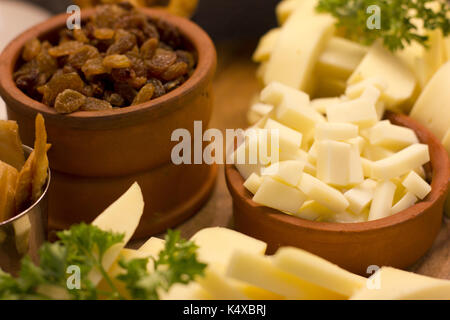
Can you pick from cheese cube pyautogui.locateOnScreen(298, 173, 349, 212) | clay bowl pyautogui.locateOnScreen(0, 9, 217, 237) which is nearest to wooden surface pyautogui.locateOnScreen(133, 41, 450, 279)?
clay bowl pyautogui.locateOnScreen(0, 9, 217, 237)

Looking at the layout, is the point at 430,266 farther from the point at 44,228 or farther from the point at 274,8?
the point at 274,8

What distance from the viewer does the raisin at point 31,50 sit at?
153cm

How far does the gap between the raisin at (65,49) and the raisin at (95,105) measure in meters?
0.16

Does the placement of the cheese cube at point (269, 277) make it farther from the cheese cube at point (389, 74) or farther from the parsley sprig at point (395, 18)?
the parsley sprig at point (395, 18)

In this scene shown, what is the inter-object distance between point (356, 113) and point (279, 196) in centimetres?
30

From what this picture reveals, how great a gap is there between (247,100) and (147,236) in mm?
696

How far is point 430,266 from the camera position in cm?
147

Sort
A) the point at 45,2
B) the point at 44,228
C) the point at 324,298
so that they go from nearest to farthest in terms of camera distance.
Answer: the point at 324,298, the point at 44,228, the point at 45,2

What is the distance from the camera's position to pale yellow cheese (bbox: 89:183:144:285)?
3.64 feet

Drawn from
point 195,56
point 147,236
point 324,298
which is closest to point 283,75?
point 195,56

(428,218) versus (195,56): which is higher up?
(195,56)

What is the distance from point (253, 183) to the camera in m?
1.38

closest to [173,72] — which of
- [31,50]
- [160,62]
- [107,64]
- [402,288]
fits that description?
[160,62]

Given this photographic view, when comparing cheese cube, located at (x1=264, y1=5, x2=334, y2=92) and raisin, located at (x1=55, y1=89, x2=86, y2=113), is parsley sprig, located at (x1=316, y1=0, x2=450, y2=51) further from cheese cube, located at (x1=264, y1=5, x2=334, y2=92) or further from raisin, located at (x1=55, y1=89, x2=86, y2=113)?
raisin, located at (x1=55, y1=89, x2=86, y2=113)
